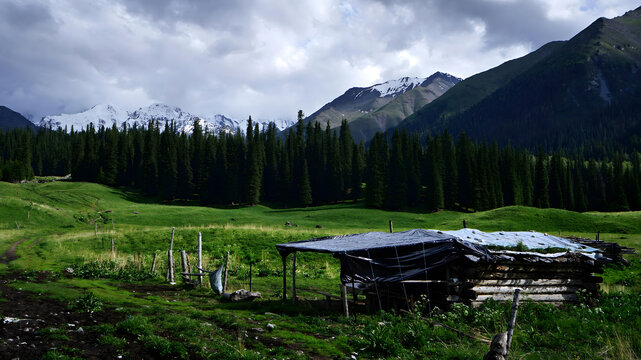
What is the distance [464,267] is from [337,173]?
93.7 meters

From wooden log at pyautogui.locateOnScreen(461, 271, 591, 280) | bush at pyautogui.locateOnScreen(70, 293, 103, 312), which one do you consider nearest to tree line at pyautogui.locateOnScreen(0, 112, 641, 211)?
wooden log at pyautogui.locateOnScreen(461, 271, 591, 280)

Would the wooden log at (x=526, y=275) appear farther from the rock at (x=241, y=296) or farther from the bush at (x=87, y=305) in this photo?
the bush at (x=87, y=305)

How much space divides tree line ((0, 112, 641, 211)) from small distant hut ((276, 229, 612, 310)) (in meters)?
74.5

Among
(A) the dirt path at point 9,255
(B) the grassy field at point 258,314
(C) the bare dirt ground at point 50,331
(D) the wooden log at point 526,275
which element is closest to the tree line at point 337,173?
(B) the grassy field at point 258,314

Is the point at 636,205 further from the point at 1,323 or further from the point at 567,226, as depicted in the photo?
the point at 1,323

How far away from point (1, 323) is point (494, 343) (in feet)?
47.8

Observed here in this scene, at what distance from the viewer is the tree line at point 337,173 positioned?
9788 centimetres

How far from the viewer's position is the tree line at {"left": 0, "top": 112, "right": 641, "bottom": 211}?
97875mm

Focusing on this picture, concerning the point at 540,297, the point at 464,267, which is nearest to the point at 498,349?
the point at 464,267

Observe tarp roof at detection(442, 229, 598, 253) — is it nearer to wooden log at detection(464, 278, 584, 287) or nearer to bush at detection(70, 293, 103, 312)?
wooden log at detection(464, 278, 584, 287)

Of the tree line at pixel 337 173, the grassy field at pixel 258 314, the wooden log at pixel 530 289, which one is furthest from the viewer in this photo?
the tree line at pixel 337 173

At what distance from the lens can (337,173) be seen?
111312mm

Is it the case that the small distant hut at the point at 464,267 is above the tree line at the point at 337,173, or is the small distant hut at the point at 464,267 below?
below

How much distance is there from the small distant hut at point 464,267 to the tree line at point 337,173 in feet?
244
